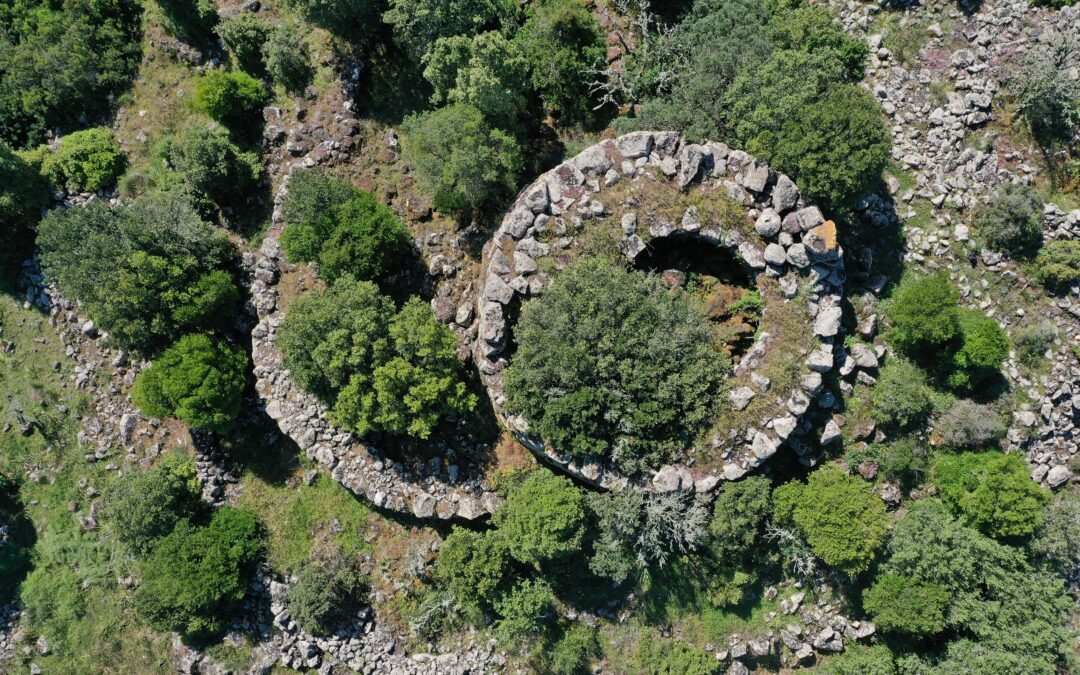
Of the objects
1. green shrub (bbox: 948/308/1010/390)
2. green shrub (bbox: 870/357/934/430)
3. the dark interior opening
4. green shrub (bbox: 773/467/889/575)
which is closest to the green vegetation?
the dark interior opening

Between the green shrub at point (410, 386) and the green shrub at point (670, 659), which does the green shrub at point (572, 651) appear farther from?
the green shrub at point (410, 386)

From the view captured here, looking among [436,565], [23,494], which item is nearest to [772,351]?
[436,565]

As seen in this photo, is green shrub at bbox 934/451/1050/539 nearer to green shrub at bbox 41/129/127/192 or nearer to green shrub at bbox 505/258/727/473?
green shrub at bbox 505/258/727/473

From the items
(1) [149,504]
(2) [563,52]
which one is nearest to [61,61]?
(1) [149,504]

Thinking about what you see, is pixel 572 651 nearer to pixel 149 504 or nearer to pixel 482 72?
pixel 149 504

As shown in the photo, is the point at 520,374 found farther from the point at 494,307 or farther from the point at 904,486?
the point at 904,486

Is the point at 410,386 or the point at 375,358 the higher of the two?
the point at 375,358

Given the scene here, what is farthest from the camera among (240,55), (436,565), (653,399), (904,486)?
(240,55)
